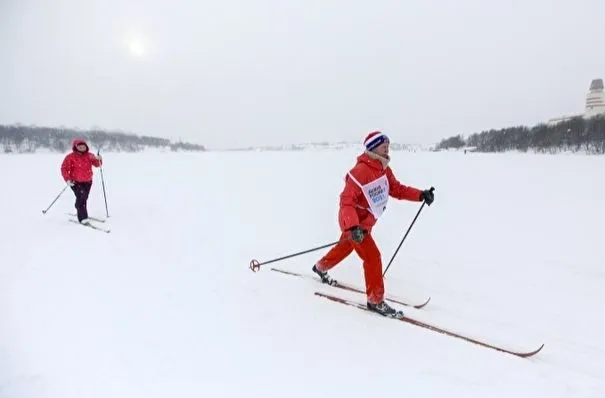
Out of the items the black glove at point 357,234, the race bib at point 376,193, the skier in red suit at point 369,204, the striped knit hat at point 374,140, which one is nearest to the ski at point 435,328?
the skier in red suit at point 369,204

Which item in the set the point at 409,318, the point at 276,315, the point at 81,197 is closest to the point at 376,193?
the point at 409,318

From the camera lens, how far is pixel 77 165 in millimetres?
9391

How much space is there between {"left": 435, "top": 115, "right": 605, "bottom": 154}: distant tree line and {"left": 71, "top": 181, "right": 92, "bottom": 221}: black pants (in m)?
67.9

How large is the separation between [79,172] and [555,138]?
78.2 meters

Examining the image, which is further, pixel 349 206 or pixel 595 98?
pixel 595 98

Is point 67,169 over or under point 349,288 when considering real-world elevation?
over

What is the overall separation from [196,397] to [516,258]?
21.7ft

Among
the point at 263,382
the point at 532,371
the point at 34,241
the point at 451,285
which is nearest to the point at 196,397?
the point at 263,382

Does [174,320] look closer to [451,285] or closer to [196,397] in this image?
[196,397]

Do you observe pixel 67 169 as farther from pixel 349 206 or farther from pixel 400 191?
pixel 400 191

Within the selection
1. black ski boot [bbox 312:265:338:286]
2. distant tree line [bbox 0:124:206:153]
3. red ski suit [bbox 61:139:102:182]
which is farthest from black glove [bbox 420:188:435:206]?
distant tree line [bbox 0:124:206:153]

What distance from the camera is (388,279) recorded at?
Answer: 576cm

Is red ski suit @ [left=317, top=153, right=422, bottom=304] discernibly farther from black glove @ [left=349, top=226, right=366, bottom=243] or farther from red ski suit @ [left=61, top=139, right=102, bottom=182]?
red ski suit @ [left=61, top=139, right=102, bottom=182]

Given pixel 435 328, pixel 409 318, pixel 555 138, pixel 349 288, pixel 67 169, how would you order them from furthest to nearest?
1. pixel 555 138
2. pixel 67 169
3. pixel 349 288
4. pixel 409 318
5. pixel 435 328
